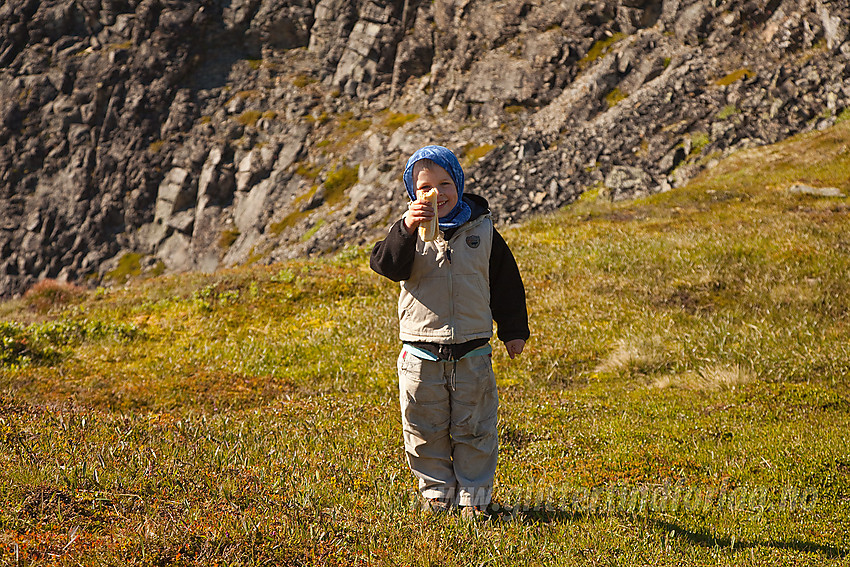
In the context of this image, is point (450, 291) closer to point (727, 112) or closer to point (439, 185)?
point (439, 185)

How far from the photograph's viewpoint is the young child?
4645 mm

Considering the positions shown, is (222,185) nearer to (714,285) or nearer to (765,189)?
(765,189)

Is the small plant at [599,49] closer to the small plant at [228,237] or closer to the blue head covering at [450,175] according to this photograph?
the small plant at [228,237]

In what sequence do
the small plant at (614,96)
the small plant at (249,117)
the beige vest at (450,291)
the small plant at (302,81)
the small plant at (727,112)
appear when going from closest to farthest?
1. the beige vest at (450,291)
2. the small plant at (727,112)
3. the small plant at (614,96)
4. the small plant at (249,117)
5. the small plant at (302,81)

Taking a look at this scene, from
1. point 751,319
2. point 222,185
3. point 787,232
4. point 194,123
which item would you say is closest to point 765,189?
point 787,232

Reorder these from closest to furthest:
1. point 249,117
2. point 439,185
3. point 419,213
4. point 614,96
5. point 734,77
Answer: point 419,213 < point 439,185 < point 734,77 < point 614,96 < point 249,117

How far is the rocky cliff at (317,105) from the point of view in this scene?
47.5 metres

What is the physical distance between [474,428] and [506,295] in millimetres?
1097

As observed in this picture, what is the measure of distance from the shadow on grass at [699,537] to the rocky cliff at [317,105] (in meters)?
37.3

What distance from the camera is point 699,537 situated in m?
4.73

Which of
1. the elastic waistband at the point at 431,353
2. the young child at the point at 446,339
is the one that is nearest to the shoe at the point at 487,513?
the young child at the point at 446,339

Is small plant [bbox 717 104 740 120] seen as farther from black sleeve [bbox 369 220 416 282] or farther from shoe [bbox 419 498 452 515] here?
shoe [bbox 419 498 452 515]

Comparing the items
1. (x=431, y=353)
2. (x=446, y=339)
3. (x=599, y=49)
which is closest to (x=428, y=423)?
(x=431, y=353)

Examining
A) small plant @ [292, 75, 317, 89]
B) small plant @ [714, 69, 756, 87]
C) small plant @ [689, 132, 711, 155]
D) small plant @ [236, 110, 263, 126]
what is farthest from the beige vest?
small plant @ [292, 75, 317, 89]
